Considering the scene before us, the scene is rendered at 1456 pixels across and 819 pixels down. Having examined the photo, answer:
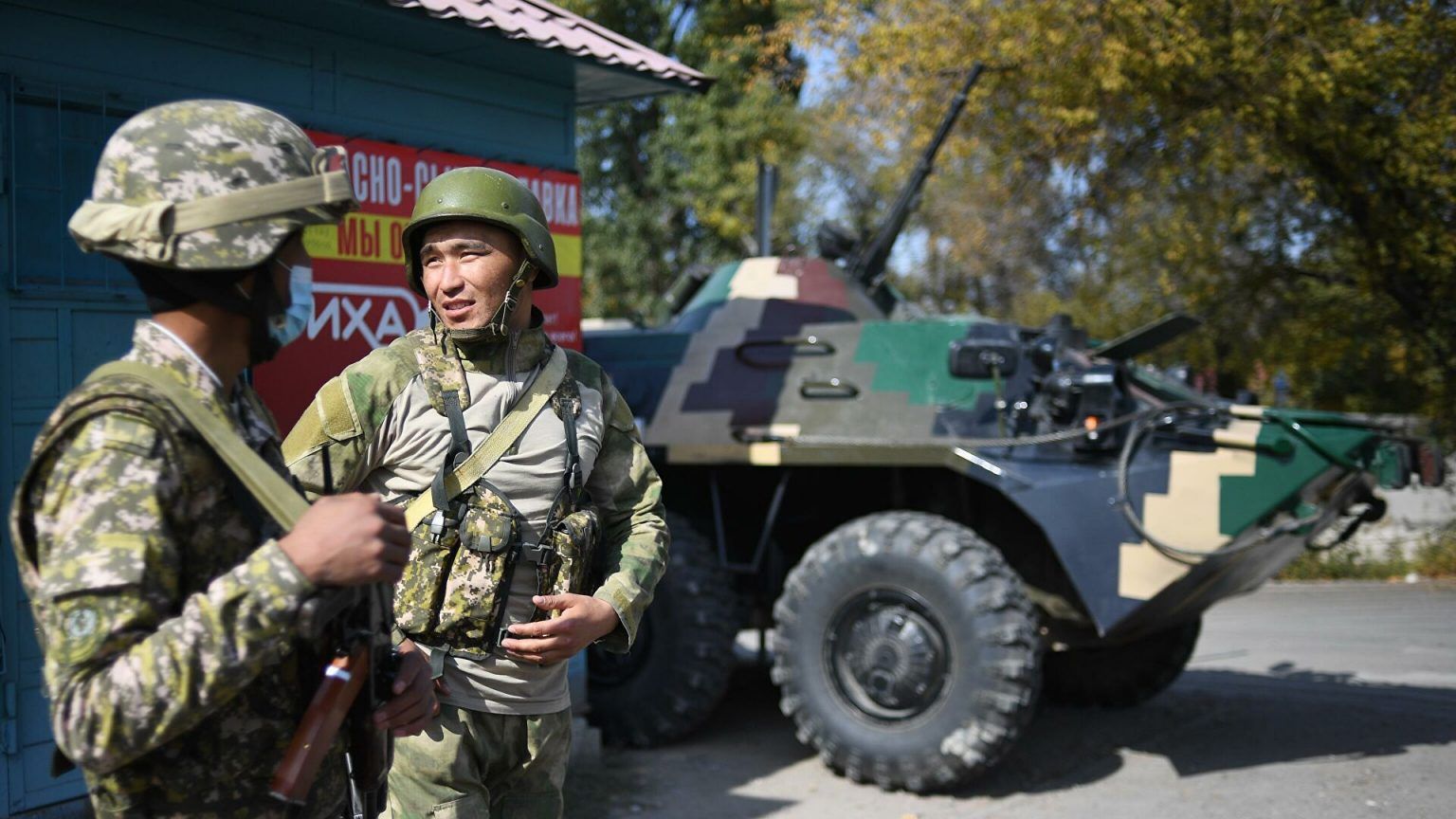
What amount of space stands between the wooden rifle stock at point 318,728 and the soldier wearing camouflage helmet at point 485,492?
26.1 inches

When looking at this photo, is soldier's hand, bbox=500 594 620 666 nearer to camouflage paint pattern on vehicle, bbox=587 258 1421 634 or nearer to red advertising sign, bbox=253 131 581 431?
red advertising sign, bbox=253 131 581 431

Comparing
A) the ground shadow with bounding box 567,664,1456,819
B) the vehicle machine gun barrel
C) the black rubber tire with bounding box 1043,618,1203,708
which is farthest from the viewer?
the vehicle machine gun barrel

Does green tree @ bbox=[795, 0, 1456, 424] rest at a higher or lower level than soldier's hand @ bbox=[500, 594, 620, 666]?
higher

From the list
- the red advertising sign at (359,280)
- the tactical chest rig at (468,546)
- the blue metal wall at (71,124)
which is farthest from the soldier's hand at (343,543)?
the red advertising sign at (359,280)

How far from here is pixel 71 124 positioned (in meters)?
4.27

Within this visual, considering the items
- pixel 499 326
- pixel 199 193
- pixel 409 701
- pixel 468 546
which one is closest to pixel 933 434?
pixel 499 326

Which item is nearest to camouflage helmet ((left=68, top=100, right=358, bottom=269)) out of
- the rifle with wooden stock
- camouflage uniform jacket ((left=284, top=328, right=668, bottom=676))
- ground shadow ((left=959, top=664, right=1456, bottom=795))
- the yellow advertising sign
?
the rifle with wooden stock

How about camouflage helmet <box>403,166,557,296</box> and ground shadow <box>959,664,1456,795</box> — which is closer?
camouflage helmet <box>403,166,557,296</box>

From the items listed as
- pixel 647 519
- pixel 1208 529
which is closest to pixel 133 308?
pixel 647 519

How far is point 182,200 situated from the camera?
1.71 m

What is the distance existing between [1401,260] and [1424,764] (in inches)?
220

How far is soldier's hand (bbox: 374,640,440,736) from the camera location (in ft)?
6.50

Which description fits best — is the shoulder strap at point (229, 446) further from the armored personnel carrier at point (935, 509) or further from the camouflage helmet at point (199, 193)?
the armored personnel carrier at point (935, 509)

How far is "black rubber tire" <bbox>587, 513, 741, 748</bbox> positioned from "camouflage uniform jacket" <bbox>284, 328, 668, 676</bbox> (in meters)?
3.58
